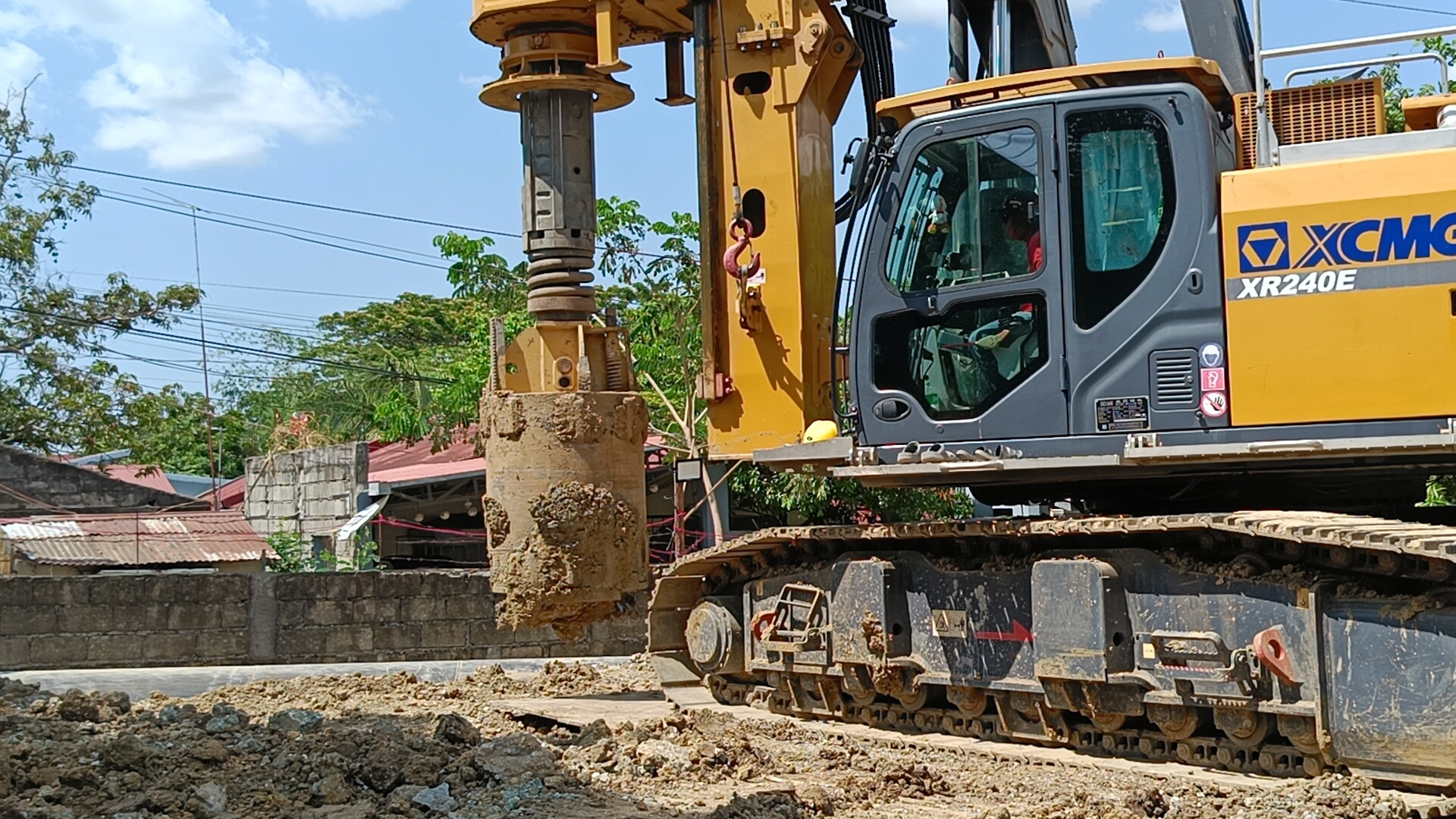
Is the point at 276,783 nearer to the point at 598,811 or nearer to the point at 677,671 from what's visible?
the point at 598,811

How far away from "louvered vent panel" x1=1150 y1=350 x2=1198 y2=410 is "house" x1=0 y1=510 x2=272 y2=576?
1476 cm

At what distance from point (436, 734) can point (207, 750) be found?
107cm

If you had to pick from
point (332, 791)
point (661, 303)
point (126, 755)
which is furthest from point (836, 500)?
point (332, 791)

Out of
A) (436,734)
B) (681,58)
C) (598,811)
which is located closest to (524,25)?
(681,58)

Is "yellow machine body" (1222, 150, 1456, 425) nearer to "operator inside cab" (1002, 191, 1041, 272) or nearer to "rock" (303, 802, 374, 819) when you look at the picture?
"operator inside cab" (1002, 191, 1041, 272)

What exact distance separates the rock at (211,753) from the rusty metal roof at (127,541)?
42.1 ft

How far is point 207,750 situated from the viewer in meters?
7.03

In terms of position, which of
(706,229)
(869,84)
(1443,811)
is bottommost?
(1443,811)

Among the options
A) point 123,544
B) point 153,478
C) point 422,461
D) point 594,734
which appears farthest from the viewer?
point 153,478

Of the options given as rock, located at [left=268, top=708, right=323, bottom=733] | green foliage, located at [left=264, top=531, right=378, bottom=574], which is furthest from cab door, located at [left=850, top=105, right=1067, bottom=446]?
green foliage, located at [left=264, top=531, right=378, bottom=574]

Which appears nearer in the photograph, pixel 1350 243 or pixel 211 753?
pixel 1350 243

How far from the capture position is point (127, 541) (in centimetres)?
2073

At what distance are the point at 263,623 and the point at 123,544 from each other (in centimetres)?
896

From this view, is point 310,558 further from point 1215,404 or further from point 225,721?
point 1215,404
